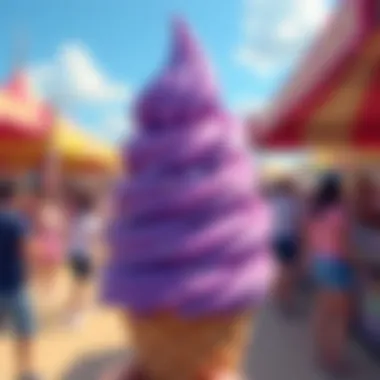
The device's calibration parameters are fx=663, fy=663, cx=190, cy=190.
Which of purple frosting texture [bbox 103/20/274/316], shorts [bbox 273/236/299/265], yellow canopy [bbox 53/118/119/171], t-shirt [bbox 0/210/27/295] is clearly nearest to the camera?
purple frosting texture [bbox 103/20/274/316]

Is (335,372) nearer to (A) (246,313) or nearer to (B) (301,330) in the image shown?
(B) (301,330)

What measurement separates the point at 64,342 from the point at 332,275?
2.02 metres

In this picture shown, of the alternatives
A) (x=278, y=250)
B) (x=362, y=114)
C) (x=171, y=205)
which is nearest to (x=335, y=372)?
(x=278, y=250)

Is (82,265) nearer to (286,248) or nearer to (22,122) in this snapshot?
(22,122)

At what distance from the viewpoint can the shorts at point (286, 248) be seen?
5.25 meters

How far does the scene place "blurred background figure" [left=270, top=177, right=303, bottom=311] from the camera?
5.27m

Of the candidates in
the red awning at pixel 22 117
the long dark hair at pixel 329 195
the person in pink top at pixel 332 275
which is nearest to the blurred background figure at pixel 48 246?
the red awning at pixel 22 117

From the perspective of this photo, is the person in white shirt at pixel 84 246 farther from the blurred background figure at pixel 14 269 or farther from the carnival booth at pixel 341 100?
the carnival booth at pixel 341 100

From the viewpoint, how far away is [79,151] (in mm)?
9227

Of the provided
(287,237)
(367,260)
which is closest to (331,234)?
(367,260)

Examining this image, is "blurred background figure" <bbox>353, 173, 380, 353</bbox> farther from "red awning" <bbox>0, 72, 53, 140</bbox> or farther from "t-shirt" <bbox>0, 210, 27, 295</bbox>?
"red awning" <bbox>0, 72, 53, 140</bbox>

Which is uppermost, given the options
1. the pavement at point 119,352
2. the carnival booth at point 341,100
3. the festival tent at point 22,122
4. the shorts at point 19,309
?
the festival tent at point 22,122

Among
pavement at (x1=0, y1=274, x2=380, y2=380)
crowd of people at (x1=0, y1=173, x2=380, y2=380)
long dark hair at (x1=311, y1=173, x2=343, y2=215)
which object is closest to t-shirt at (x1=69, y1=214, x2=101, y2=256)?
crowd of people at (x1=0, y1=173, x2=380, y2=380)

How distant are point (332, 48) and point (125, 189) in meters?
1.72
